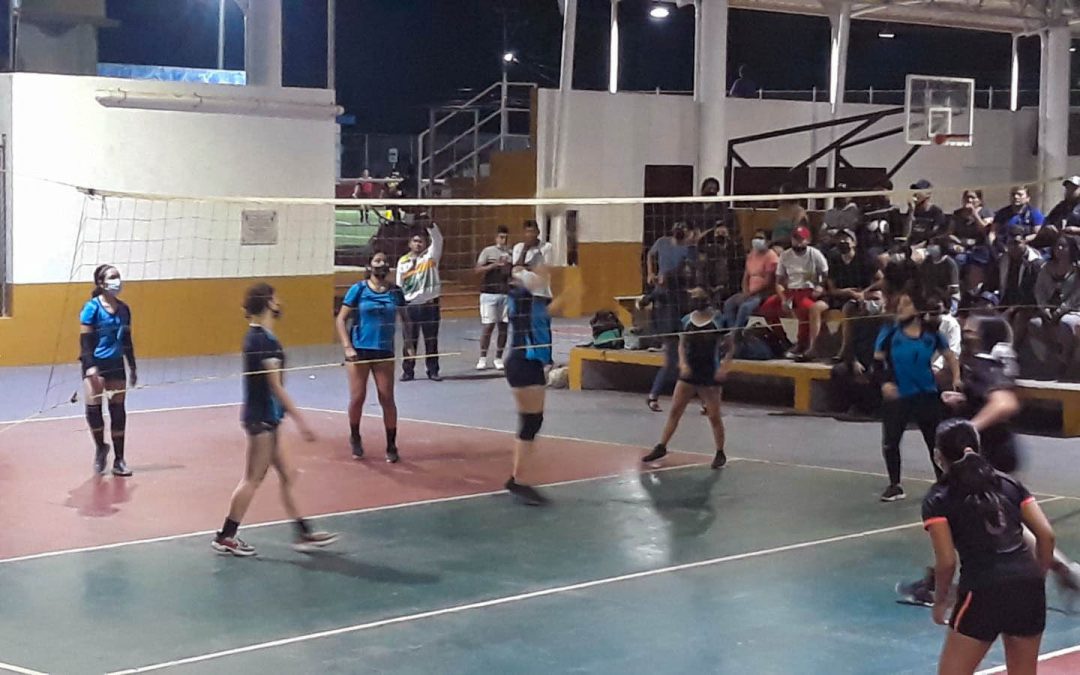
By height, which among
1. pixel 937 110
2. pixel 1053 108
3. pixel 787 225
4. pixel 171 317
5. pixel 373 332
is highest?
pixel 1053 108

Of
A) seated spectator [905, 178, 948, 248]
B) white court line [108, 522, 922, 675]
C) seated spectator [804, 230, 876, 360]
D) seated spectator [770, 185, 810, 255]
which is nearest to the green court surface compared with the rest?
white court line [108, 522, 922, 675]

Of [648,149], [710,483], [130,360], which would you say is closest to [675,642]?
[710,483]

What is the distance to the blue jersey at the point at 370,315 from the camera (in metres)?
13.0

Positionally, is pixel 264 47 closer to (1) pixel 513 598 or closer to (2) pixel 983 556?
(1) pixel 513 598

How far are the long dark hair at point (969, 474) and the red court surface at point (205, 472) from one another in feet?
19.4

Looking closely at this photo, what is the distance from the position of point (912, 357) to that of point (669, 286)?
624 cm

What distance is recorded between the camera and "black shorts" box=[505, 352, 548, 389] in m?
11.4

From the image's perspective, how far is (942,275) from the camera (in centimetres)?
1617

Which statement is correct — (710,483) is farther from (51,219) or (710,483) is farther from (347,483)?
(51,219)

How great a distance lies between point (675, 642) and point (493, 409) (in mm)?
8743

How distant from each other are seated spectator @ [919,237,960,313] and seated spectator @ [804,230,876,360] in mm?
835

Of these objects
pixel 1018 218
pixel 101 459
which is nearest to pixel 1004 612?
pixel 101 459

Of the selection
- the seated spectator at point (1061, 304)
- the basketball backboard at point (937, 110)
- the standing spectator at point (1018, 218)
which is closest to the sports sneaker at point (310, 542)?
the seated spectator at point (1061, 304)

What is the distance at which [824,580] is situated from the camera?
9188 mm
